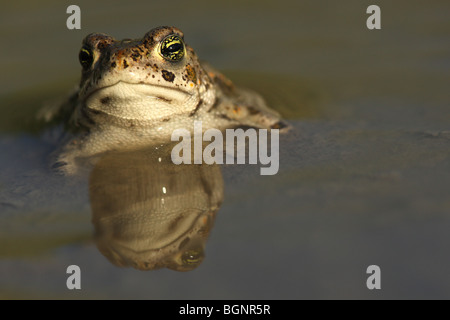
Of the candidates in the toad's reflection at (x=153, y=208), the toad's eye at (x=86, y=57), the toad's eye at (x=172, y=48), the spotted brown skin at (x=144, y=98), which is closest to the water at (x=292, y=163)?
the toad's reflection at (x=153, y=208)

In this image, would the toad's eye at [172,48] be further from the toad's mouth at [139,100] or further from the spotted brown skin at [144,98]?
the toad's mouth at [139,100]

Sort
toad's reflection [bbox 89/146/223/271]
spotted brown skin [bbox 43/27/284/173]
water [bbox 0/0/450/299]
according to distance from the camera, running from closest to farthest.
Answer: water [bbox 0/0/450/299]
toad's reflection [bbox 89/146/223/271]
spotted brown skin [bbox 43/27/284/173]

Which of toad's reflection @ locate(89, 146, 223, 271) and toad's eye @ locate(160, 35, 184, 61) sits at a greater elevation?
toad's eye @ locate(160, 35, 184, 61)

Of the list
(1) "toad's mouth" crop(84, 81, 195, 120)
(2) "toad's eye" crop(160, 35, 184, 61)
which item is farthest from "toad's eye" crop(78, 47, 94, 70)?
(2) "toad's eye" crop(160, 35, 184, 61)

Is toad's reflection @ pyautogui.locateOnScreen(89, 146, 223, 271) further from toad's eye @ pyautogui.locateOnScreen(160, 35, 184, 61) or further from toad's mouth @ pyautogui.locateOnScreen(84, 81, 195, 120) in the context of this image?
toad's eye @ pyautogui.locateOnScreen(160, 35, 184, 61)

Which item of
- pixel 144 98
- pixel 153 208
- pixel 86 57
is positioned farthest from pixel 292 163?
pixel 86 57

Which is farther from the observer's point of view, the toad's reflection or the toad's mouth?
the toad's mouth
